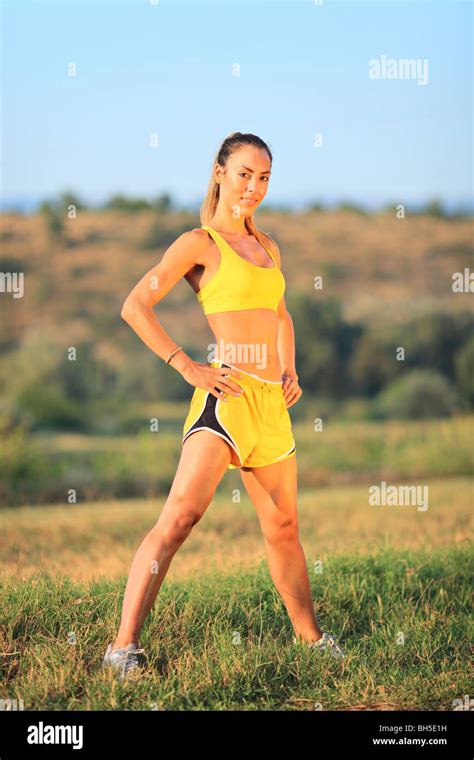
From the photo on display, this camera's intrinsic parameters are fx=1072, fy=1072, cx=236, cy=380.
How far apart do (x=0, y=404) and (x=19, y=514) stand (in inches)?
194

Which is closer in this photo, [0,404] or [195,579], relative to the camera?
[195,579]

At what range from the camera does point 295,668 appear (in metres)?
4.62

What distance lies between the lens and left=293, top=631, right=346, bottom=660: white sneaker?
4.75m

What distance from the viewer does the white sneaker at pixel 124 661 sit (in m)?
4.32

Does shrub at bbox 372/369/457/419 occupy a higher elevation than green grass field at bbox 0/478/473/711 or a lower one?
higher

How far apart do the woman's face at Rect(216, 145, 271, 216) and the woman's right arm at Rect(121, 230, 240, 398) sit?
0.23 meters

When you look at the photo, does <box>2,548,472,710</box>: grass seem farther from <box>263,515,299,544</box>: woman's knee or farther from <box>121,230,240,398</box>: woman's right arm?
<box>121,230,240,398</box>: woman's right arm

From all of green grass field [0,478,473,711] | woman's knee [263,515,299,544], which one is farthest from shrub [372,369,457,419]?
woman's knee [263,515,299,544]

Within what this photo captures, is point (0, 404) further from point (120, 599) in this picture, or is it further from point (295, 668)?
point (295, 668)

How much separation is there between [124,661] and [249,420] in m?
1.10

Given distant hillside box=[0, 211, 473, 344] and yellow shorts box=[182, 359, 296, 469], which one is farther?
distant hillside box=[0, 211, 473, 344]

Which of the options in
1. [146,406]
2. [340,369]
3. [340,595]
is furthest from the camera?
[340,369]

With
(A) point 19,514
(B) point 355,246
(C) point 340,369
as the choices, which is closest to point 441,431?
(C) point 340,369

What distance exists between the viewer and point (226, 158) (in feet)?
15.2
